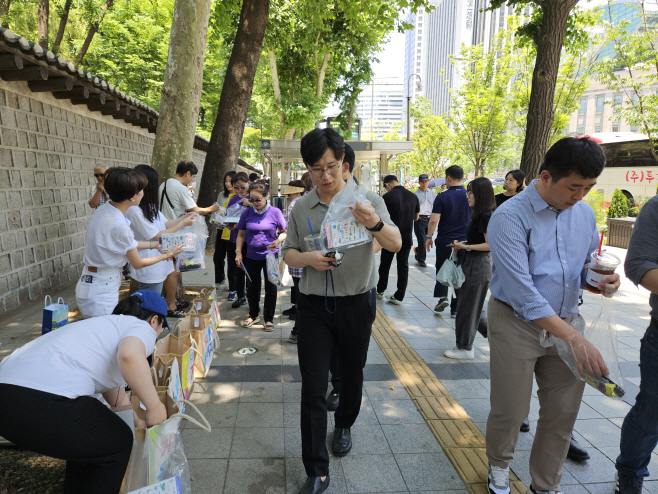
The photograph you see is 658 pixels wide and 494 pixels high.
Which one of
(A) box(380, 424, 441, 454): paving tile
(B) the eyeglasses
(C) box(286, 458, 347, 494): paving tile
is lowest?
(A) box(380, 424, 441, 454): paving tile

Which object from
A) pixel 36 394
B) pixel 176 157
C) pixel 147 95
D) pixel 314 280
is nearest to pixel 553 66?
pixel 176 157

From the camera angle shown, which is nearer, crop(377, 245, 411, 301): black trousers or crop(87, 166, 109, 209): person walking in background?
crop(377, 245, 411, 301): black trousers

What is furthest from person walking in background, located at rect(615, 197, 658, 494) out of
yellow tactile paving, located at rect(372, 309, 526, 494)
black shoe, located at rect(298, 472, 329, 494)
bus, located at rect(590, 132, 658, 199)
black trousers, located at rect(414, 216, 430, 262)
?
bus, located at rect(590, 132, 658, 199)

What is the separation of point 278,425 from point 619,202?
1602 centimetres

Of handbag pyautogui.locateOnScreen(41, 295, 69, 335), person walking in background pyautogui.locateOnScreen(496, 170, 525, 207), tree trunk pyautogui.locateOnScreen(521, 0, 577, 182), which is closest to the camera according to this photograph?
handbag pyautogui.locateOnScreen(41, 295, 69, 335)

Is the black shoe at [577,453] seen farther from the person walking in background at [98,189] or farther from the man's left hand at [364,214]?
the person walking in background at [98,189]

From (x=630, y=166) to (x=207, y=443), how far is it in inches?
804

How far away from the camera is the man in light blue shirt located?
6.64 feet

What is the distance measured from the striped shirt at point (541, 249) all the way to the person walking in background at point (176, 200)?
395 centimetres

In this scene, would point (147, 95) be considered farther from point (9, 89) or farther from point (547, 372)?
point (547, 372)

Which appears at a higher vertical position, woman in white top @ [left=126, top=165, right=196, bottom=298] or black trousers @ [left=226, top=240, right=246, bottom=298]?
woman in white top @ [left=126, top=165, right=196, bottom=298]

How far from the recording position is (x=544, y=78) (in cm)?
697

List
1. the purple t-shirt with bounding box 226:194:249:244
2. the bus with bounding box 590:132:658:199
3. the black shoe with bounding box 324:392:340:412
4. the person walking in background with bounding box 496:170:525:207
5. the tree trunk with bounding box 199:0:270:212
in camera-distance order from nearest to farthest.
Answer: the black shoe with bounding box 324:392:340:412 → the person walking in background with bounding box 496:170:525:207 → the purple t-shirt with bounding box 226:194:249:244 → the tree trunk with bounding box 199:0:270:212 → the bus with bounding box 590:132:658:199

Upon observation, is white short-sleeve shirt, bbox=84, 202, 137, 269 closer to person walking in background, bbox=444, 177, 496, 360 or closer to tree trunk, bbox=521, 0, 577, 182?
person walking in background, bbox=444, 177, 496, 360
